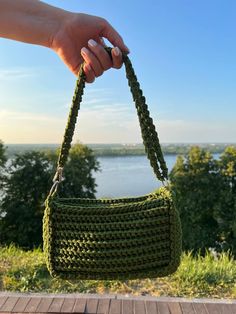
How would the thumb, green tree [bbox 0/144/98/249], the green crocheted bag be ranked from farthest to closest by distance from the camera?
1. green tree [bbox 0/144/98/249]
2. the thumb
3. the green crocheted bag

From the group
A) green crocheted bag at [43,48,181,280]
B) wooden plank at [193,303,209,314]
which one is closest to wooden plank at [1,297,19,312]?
wooden plank at [193,303,209,314]

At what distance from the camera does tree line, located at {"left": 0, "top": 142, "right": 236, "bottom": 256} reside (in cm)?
1158

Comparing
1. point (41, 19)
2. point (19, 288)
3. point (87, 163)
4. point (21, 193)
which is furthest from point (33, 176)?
point (41, 19)

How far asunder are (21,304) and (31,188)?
1029 centimetres

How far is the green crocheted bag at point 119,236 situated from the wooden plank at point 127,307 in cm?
167

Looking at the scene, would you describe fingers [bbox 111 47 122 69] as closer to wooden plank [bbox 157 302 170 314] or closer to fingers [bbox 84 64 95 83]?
fingers [bbox 84 64 95 83]

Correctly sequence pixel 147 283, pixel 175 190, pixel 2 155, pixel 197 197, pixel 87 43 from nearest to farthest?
pixel 87 43
pixel 147 283
pixel 175 190
pixel 197 197
pixel 2 155

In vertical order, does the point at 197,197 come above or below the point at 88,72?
below

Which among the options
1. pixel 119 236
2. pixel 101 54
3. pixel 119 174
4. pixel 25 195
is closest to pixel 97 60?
pixel 101 54

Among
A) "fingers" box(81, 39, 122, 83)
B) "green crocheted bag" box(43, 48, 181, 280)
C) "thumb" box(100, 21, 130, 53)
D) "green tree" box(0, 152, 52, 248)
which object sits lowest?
"green tree" box(0, 152, 52, 248)

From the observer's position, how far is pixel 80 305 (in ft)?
9.51

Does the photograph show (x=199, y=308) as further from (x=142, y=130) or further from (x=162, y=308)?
(x=142, y=130)

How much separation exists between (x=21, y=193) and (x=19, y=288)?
10.1 meters

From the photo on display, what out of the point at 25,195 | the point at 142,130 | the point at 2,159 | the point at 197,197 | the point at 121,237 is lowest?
the point at 25,195
